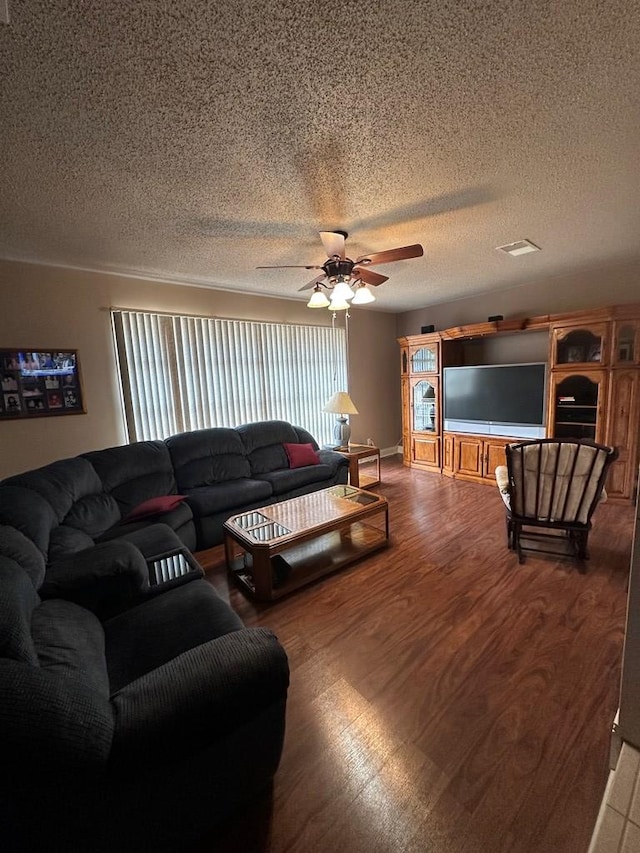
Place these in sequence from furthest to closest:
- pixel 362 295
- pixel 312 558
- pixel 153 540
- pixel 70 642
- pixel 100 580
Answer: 1. pixel 312 558
2. pixel 362 295
3. pixel 153 540
4. pixel 100 580
5. pixel 70 642

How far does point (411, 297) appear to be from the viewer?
16.2 feet

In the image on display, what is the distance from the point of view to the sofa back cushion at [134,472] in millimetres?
2929

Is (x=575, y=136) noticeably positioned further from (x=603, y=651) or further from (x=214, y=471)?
(x=214, y=471)

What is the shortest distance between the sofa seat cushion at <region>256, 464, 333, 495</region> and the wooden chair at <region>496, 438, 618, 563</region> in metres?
1.92

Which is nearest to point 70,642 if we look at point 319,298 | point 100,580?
point 100,580

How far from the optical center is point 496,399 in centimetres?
446

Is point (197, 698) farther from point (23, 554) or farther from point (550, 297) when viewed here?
point (550, 297)

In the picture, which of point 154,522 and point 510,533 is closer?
point 154,522

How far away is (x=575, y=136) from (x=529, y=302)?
331 centimetres

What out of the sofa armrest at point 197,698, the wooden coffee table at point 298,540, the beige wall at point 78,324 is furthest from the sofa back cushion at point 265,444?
the sofa armrest at point 197,698

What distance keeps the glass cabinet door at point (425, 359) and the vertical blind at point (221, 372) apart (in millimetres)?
1096

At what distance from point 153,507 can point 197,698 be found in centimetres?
202

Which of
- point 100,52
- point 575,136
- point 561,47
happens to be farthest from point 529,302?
point 100,52

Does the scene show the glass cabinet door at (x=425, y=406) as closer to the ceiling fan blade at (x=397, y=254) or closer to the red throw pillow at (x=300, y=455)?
the red throw pillow at (x=300, y=455)
